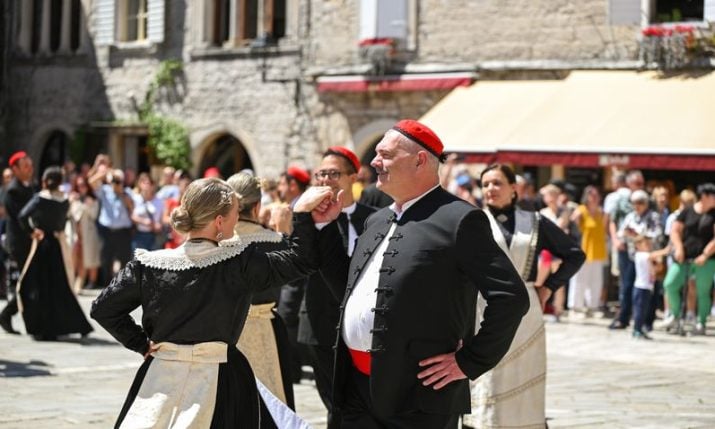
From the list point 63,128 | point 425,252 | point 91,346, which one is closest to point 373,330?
point 425,252

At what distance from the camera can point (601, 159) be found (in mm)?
20078

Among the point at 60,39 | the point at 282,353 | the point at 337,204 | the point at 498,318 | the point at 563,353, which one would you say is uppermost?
the point at 60,39

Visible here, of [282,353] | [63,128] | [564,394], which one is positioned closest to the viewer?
[282,353]

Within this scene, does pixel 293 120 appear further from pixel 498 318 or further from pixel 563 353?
pixel 498 318

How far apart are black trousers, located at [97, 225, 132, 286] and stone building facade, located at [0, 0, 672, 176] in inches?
254

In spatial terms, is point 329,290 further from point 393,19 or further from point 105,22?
point 105,22

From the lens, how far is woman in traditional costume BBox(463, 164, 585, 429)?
25.2 ft

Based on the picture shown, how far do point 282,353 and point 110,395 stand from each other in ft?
10.0

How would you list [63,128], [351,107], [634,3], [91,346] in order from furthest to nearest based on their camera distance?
1. [63,128]
2. [351,107]
3. [634,3]
4. [91,346]

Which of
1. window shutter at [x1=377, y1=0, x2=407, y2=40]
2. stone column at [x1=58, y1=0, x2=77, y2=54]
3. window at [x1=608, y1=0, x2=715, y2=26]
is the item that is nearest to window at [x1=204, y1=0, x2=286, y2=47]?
window shutter at [x1=377, y1=0, x2=407, y2=40]

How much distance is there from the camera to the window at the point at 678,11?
21516 mm

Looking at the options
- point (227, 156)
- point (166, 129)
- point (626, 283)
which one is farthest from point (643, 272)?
point (166, 129)

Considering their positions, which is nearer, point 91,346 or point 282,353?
point 282,353

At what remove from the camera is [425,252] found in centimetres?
536
